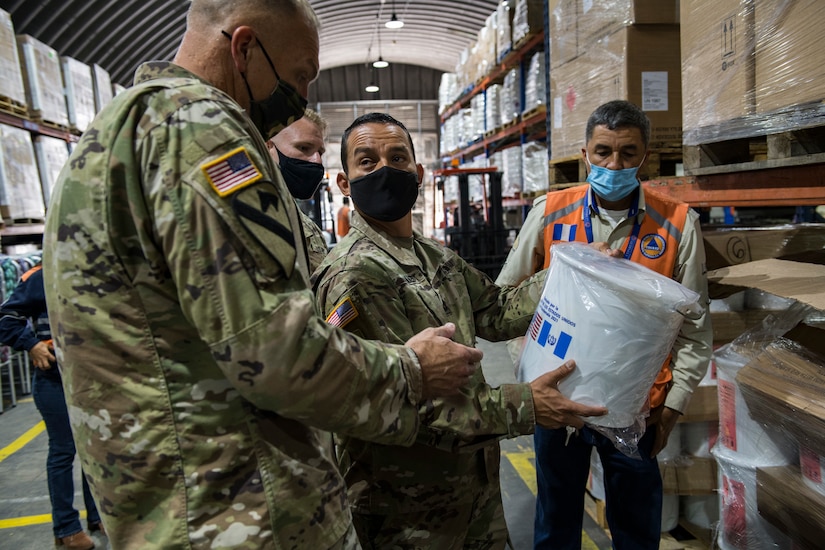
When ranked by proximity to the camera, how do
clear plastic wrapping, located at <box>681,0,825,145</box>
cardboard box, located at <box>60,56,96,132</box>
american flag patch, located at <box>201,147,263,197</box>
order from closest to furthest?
1. american flag patch, located at <box>201,147,263,197</box>
2. clear plastic wrapping, located at <box>681,0,825,145</box>
3. cardboard box, located at <box>60,56,96,132</box>

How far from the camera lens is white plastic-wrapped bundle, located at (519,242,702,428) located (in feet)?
4.87

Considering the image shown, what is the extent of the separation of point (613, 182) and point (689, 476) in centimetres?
168

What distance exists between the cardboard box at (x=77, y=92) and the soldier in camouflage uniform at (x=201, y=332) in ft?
28.7

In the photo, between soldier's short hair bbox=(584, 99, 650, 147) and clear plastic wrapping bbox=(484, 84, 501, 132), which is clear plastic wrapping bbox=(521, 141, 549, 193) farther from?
soldier's short hair bbox=(584, 99, 650, 147)

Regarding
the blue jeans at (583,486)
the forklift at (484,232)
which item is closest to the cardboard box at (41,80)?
the forklift at (484,232)

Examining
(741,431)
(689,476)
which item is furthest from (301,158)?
(689,476)

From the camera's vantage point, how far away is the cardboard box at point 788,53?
183cm

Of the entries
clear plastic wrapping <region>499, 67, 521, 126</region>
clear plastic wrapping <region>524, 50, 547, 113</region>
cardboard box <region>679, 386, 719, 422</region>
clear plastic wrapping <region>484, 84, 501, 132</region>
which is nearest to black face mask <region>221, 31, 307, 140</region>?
cardboard box <region>679, 386, 719, 422</region>

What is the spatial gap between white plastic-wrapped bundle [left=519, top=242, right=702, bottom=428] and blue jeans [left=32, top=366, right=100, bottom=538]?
2963mm

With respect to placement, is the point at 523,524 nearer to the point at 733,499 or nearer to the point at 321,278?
the point at 733,499

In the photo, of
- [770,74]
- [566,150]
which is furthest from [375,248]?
[566,150]

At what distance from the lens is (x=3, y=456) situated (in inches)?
181

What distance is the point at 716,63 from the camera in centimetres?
235

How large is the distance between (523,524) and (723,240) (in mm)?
1962
